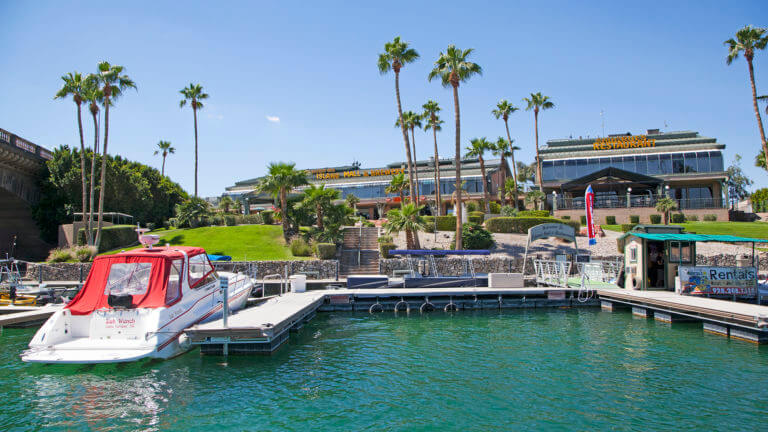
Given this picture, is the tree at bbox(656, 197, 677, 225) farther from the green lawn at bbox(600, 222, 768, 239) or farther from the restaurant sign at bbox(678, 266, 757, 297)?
the restaurant sign at bbox(678, 266, 757, 297)

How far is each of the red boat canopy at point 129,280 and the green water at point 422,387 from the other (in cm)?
170

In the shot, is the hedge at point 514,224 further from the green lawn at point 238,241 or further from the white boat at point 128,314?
the white boat at point 128,314

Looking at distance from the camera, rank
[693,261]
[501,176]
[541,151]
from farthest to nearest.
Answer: [501,176] < [541,151] < [693,261]

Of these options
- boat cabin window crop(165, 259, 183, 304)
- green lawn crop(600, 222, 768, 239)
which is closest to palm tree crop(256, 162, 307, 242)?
boat cabin window crop(165, 259, 183, 304)

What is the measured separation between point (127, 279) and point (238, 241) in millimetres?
23028

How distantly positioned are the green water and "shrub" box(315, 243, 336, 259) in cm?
1475

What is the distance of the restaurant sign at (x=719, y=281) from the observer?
18.2 meters

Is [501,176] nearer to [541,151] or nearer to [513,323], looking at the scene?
[541,151]

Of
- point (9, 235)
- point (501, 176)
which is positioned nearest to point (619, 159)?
point (501, 176)

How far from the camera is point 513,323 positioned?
17.8m

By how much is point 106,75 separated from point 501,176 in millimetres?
48973

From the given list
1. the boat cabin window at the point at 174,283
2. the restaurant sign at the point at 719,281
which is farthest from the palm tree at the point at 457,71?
the boat cabin window at the point at 174,283

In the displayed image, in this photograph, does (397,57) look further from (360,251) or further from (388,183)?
(388,183)

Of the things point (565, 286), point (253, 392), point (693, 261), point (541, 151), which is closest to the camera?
point (253, 392)
